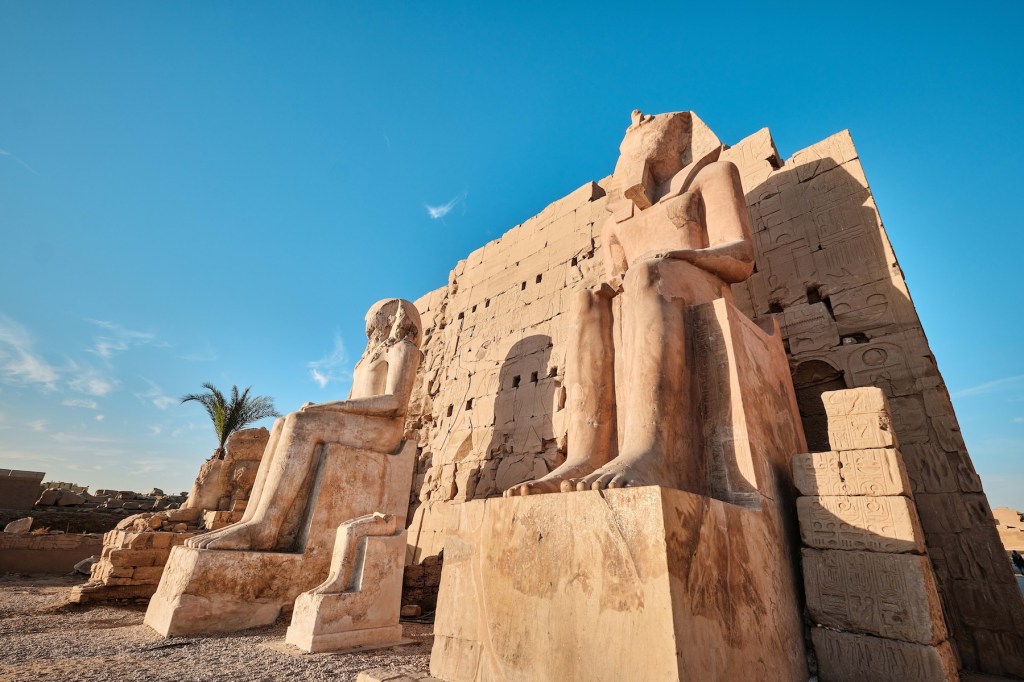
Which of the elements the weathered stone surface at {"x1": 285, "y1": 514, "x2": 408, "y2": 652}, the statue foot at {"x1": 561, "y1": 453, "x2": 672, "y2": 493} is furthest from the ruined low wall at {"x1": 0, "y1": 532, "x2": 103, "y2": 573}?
the statue foot at {"x1": 561, "y1": 453, "x2": 672, "y2": 493}

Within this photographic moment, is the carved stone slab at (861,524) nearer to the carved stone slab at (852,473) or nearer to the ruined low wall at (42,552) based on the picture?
the carved stone slab at (852,473)

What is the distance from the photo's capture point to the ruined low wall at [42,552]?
6.75 m

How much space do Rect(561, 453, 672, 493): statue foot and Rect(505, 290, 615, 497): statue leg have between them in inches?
15.9

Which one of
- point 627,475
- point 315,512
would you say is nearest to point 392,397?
point 315,512

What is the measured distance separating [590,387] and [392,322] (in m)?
2.72

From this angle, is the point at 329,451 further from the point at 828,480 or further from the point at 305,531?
the point at 828,480

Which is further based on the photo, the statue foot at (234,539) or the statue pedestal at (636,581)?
the statue foot at (234,539)

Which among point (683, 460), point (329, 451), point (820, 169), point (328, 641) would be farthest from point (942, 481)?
point (329, 451)

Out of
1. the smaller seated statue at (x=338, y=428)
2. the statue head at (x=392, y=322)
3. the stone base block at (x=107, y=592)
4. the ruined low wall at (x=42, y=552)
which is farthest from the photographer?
the ruined low wall at (x=42, y=552)

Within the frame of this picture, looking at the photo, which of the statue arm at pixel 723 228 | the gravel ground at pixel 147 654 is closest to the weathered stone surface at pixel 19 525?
the gravel ground at pixel 147 654

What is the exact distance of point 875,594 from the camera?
1.74 m

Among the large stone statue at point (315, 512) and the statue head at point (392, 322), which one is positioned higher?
the statue head at point (392, 322)

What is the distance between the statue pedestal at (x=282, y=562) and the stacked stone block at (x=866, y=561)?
2.38m

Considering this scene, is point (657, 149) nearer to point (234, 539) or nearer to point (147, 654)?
point (234, 539)
